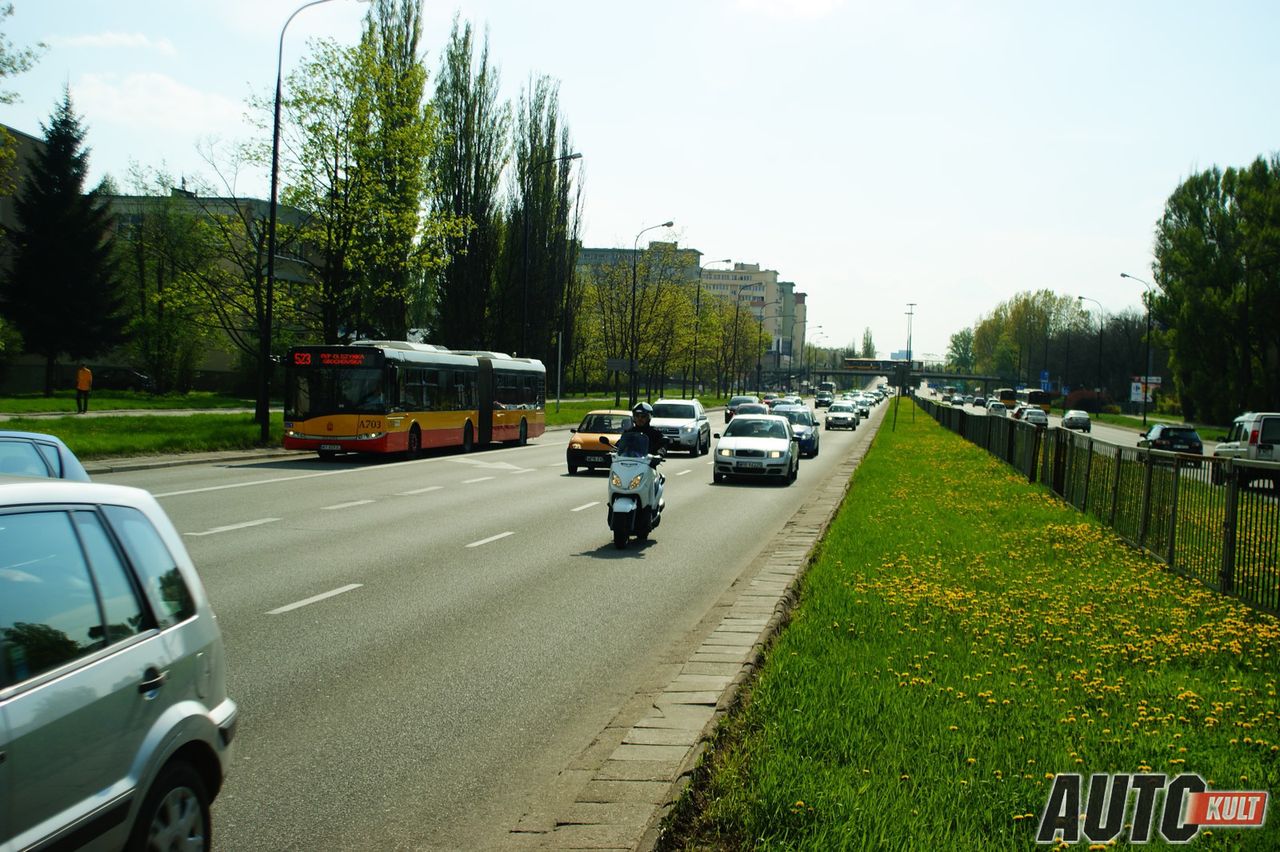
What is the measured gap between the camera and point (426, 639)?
8867 mm

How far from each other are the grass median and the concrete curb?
0.13 metres

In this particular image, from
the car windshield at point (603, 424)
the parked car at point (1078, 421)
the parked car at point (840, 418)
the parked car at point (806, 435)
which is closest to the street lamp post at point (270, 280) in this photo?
the car windshield at point (603, 424)

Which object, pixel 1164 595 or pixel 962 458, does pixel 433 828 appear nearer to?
pixel 1164 595

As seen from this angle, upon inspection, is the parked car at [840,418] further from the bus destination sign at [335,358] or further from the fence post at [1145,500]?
the fence post at [1145,500]

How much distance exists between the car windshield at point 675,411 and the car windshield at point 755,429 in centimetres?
910

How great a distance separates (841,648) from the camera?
8.03m

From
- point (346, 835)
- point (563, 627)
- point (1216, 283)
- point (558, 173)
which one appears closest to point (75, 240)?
point (558, 173)

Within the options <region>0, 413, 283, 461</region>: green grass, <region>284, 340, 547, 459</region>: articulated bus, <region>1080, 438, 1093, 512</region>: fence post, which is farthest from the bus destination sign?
<region>1080, 438, 1093, 512</region>: fence post

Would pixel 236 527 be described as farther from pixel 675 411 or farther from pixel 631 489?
pixel 675 411

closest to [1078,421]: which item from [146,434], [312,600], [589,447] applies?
[589,447]

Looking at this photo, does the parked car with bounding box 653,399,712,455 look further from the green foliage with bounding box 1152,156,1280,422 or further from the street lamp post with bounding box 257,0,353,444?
the green foliage with bounding box 1152,156,1280,422

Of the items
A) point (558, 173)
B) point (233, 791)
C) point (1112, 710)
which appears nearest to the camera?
point (233, 791)

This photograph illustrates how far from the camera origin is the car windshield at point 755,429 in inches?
1091

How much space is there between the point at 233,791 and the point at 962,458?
31.1 meters
